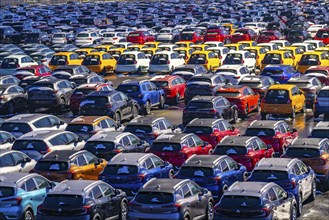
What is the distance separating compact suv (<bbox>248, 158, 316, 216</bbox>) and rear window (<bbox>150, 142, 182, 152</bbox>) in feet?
12.3

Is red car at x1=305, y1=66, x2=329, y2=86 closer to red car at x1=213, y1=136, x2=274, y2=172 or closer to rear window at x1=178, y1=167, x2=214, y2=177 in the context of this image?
red car at x1=213, y1=136, x2=274, y2=172

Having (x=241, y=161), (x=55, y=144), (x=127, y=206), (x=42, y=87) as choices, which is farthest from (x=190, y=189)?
(x=42, y=87)

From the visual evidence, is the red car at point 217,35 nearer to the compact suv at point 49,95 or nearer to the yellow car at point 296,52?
the yellow car at point 296,52

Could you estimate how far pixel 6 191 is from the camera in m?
24.0

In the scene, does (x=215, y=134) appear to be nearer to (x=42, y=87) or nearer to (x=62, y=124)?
(x=62, y=124)

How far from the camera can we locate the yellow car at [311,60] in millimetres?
53853

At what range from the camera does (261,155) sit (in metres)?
30.4

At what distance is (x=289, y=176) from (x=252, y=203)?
358 cm

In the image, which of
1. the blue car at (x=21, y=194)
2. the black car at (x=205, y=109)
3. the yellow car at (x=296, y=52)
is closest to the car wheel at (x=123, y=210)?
the blue car at (x=21, y=194)

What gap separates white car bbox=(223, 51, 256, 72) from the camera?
54.7 meters

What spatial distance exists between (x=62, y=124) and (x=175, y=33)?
139 ft

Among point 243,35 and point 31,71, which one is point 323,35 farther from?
point 31,71

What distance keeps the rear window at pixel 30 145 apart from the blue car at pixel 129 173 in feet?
13.0

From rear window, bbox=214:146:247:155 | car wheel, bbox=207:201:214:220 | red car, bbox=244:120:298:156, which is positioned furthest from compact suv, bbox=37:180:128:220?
red car, bbox=244:120:298:156
